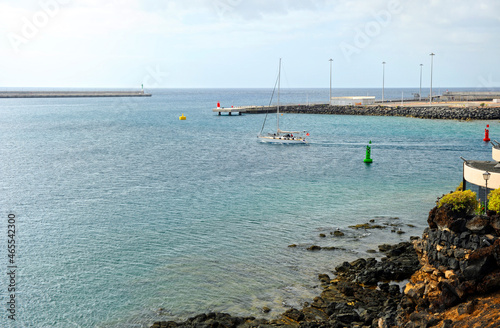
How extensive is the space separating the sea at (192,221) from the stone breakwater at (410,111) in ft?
108

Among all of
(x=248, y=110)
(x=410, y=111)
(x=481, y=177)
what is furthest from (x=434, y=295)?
(x=248, y=110)

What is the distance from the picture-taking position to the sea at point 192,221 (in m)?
22.1

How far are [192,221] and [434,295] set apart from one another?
19.0 meters

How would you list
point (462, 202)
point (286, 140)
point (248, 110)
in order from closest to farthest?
point (462, 202)
point (286, 140)
point (248, 110)

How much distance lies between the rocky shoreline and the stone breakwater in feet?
293

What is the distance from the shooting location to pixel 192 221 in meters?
33.5

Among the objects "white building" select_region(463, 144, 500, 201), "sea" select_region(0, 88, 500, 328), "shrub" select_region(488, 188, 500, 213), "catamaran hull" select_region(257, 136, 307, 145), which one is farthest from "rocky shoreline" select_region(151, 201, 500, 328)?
"catamaran hull" select_region(257, 136, 307, 145)

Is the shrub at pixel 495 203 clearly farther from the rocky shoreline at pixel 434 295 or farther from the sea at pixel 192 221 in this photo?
the sea at pixel 192 221

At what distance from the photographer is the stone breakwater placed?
330 ft

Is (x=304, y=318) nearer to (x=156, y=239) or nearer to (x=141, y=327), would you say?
(x=141, y=327)

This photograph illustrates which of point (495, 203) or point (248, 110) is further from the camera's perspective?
point (248, 110)

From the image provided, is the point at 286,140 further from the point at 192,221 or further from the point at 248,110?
the point at 248,110

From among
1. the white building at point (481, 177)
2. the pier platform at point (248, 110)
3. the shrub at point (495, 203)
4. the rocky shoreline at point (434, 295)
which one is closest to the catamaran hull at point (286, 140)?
the white building at point (481, 177)

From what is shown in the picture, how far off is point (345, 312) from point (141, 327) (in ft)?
26.4
